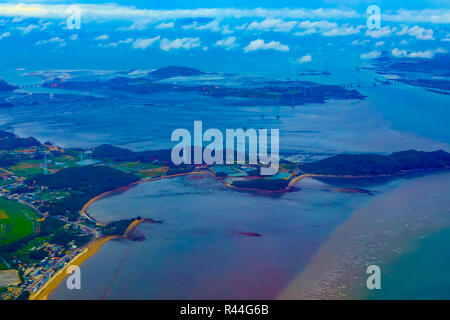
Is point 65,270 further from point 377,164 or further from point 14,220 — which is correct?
point 377,164

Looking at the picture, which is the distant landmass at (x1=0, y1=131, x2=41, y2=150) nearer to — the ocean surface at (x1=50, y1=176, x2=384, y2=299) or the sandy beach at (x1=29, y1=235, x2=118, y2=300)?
the ocean surface at (x1=50, y1=176, x2=384, y2=299)

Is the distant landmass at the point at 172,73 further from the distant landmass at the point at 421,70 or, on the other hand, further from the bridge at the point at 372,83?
the distant landmass at the point at 421,70

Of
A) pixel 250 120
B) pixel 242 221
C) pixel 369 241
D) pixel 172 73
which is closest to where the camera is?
pixel 369 241

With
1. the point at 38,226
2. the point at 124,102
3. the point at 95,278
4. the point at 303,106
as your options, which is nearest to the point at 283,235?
the point at 95,278

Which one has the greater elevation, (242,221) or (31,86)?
(31,86)

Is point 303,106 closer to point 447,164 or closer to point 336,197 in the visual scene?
point 447,164

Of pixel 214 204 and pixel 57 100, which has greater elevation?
pixel 57 100

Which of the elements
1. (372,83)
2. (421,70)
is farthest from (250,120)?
(421,70)
